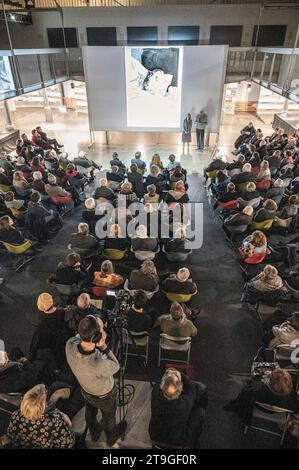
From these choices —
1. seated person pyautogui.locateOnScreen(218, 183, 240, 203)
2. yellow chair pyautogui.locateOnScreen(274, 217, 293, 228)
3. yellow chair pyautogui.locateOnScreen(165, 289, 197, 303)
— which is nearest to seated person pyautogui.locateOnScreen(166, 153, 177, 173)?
seated person pyautogui.locateOnScreen(218, 183, 240, 203)

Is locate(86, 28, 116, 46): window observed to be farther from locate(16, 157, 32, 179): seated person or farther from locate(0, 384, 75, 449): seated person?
locate(0, 384, 75, 449): seated person

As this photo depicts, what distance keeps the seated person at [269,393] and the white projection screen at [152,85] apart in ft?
33.6

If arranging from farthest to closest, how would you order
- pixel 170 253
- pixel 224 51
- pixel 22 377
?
pixel 224 51 → pixel 170 253 → pixel 22 377

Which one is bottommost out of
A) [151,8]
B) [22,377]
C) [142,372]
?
[142,372]

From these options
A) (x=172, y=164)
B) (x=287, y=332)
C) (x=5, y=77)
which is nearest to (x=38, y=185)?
(x=172, y=164)

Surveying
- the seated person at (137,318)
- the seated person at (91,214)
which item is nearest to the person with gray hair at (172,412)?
the seated person at (137,318)

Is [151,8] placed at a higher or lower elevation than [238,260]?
higher

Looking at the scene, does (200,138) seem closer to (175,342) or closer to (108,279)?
(108,279)

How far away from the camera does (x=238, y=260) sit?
18.4 ft

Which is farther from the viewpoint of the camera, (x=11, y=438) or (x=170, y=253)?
(x=170, y=253)

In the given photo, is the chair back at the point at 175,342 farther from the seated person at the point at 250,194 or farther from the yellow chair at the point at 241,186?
the yellow chair at the point at 241,186

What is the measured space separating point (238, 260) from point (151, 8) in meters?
15.1

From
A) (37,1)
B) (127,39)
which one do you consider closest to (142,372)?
(127,39)
